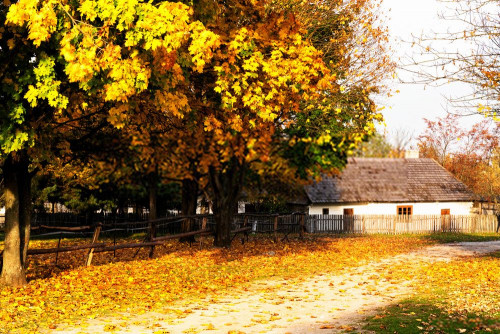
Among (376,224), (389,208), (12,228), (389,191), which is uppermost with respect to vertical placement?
(389,191)

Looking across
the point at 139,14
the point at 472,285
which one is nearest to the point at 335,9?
the point at 472,285

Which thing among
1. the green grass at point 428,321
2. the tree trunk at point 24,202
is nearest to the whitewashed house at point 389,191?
the tree trunk at point 24,202

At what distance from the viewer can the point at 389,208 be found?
4828cm

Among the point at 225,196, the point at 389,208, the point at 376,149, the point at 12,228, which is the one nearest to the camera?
the point at 12,228

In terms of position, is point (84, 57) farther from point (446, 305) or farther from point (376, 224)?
point (376, 224)

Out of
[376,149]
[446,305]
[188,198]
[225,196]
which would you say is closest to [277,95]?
[446,305]

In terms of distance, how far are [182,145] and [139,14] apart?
46.6 feet

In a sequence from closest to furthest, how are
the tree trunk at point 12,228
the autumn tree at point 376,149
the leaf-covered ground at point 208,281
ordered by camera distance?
the leaf-covered ground at point 208,281 → the tree trunk at point 12,228 → the autumn tree at point 376,149

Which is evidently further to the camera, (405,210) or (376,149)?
(376,149)

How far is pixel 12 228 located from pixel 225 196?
12553 millimetres

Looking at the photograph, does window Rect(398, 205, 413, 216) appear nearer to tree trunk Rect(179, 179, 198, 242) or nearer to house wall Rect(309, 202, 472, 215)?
house wall Rect(309, 202, 472, 215)

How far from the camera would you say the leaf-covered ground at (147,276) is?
11.7 metres

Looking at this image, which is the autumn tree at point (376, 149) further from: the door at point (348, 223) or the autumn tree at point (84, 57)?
the autumn tree at point (84, 57)

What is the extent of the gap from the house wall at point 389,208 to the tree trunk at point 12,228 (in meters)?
33.9
